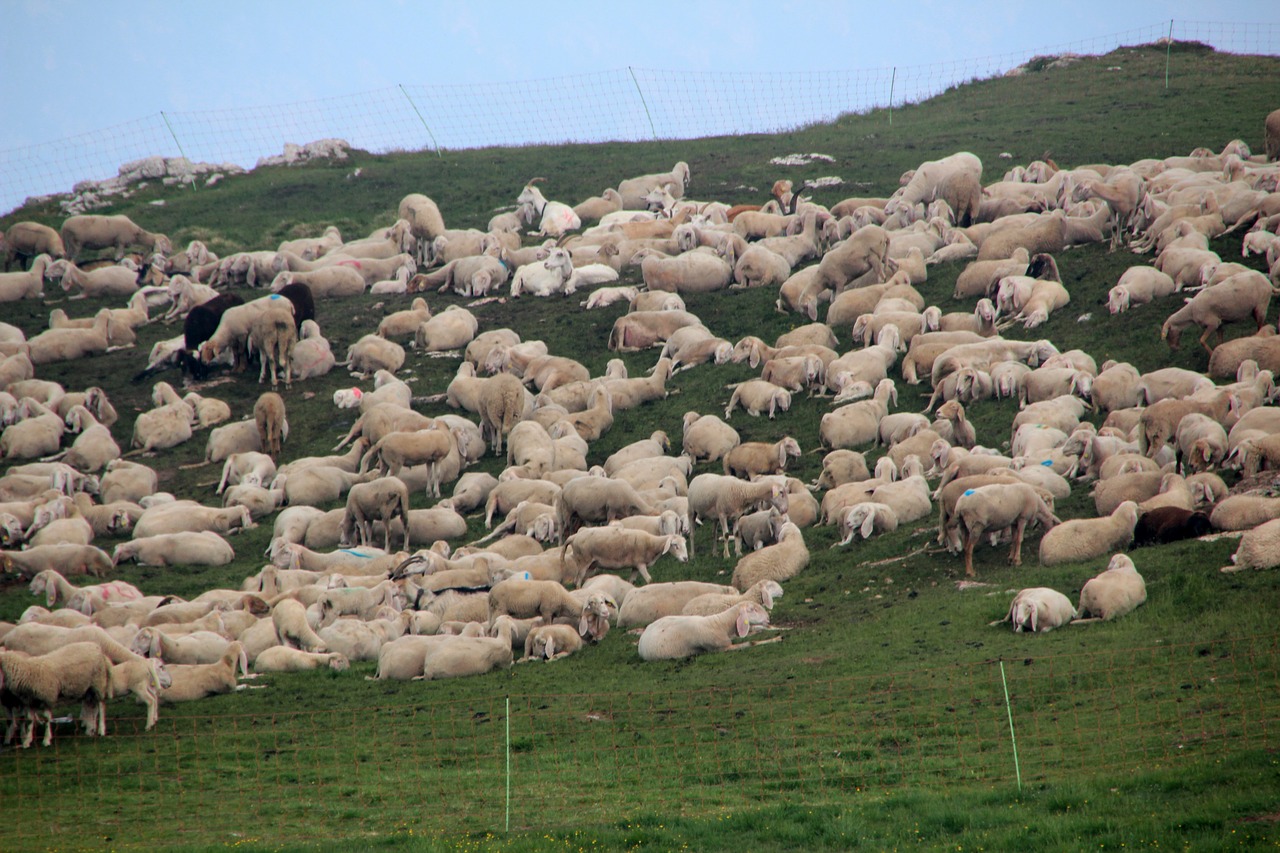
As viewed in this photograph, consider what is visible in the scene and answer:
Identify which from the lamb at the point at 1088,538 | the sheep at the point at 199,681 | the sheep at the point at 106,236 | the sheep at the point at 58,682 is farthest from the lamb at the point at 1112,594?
the sheep at the point at 106,236

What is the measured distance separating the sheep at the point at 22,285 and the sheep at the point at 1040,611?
101 feet

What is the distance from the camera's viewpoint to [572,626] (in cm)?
1605

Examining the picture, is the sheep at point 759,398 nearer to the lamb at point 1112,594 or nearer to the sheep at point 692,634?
the sheep at point 692,634

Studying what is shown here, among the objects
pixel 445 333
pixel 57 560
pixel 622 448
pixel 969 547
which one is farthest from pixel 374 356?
pixel 969 547

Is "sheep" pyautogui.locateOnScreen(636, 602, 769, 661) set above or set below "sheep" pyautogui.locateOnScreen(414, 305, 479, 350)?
below

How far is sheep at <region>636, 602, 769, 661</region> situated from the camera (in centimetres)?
1455

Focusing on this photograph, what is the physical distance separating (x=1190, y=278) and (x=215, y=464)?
63.0 feet

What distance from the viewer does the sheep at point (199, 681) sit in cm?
1415

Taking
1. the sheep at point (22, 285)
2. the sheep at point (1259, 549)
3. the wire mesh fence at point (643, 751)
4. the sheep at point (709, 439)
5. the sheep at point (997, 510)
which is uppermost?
the sheep at point (22, 285)

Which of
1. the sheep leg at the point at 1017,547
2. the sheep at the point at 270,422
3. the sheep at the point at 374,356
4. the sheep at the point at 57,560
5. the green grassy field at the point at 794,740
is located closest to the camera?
the green grassy field at the point at 794,740

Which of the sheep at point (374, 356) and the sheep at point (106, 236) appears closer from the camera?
the sheep at point (374, 356)

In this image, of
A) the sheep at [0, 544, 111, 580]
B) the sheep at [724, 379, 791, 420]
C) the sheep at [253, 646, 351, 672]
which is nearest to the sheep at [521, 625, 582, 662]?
the sheep at [253, 646, 351, 672]

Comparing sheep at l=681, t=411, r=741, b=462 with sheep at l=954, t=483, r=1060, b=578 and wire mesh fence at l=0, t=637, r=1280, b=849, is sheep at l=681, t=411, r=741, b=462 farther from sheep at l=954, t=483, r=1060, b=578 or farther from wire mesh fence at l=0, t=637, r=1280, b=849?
wire mesh fence at l=0, t=637, r=1280, b=849

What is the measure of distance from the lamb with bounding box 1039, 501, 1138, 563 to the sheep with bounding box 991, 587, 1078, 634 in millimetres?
1787
